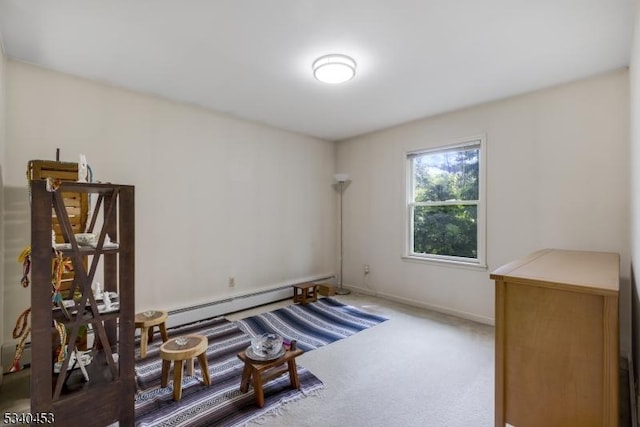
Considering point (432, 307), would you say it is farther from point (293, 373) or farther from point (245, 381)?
point (245, 381)

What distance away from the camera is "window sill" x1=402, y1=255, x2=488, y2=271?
128 inches

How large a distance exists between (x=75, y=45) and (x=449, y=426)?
11.5 ft

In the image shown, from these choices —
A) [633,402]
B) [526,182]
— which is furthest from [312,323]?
[526,182]

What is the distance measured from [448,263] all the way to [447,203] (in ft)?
2.36

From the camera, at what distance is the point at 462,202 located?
11.2 ft

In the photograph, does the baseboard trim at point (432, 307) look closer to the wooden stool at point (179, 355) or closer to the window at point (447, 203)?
the window at point (447, 203)

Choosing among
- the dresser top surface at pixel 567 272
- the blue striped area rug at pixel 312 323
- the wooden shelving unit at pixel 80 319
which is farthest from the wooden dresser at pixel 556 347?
the wooden shelving unit at pixel 80 319

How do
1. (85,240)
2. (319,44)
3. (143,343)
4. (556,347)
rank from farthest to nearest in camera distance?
(143,343), (319,44), (85,240), (556,347)

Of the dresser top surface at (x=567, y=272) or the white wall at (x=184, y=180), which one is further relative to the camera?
the white wall at (x=184, y=180)

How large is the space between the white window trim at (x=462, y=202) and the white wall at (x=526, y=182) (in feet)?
0.18

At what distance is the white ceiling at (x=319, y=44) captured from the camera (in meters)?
1.74

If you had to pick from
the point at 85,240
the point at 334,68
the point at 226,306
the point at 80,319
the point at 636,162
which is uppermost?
the point at 334,68

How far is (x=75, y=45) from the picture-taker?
2.12 meters

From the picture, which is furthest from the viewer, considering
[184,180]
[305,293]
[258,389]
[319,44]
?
[305,293]
